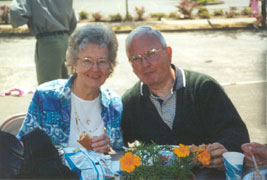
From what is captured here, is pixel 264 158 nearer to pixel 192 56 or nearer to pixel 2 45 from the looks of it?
pixel 192 56

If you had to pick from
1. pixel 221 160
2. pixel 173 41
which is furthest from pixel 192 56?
pixel 221 160

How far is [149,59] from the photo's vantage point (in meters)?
2.25

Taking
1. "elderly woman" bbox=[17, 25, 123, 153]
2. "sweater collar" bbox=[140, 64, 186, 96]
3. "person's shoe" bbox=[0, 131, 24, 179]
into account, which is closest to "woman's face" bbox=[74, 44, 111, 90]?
"elderly woman" bbox=[17, 25, 123, 153]

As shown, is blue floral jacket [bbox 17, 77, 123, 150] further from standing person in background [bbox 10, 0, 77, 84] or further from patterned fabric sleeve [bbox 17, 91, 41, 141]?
standing person in background [bbox 10, 0, 77, 84]

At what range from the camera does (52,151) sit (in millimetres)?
1585

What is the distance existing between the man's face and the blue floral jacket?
28 cm

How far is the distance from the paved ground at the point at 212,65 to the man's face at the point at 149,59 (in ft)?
8.00

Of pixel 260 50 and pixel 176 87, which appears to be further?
pixel 260 50

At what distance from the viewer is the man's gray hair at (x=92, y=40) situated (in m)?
A: 2.28

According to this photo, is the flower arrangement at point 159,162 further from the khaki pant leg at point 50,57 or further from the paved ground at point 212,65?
the paved ground at point 212,65

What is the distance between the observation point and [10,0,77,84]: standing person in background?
12.5 ft

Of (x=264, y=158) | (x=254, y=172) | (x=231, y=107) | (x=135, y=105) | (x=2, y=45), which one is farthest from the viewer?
(x=2, y=45)

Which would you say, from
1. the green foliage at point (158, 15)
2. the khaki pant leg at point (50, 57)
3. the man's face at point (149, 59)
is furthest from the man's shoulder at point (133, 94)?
the green foliage at point (158, 15)

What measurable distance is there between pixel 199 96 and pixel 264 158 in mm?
735
